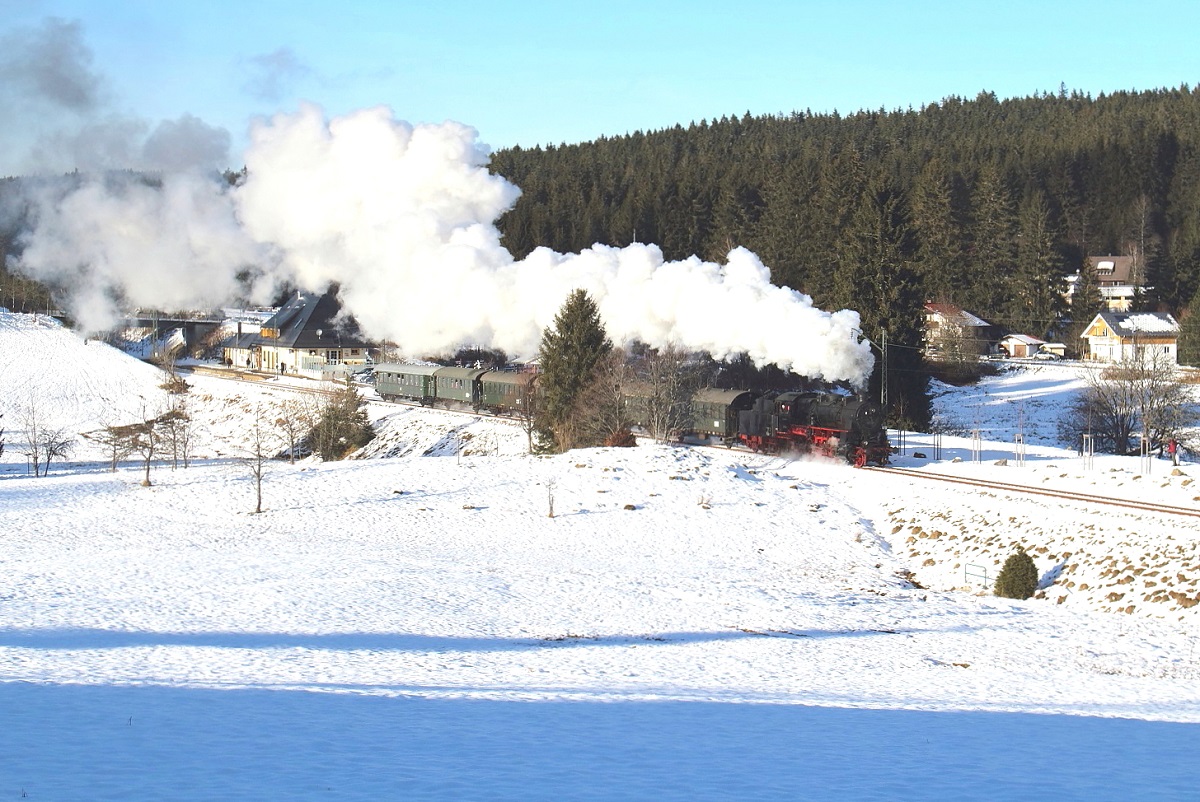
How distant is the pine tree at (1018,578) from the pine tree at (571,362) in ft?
78.7

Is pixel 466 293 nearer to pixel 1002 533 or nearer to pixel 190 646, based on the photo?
pixel 1002 533

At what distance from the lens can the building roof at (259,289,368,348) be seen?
95438 millimetres

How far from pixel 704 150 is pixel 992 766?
157302 mm

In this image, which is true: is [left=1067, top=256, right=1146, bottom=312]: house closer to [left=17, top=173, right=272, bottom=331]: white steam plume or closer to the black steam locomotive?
the black steam locomotive

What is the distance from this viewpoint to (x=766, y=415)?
149ft

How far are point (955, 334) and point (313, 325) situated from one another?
2216 inches

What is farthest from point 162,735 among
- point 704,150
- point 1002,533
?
point 704,150

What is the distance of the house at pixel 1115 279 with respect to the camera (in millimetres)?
113088

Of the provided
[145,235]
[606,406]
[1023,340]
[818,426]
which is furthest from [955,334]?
[145,235]

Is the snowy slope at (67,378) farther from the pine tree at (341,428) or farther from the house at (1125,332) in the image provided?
the house at (1125,332)

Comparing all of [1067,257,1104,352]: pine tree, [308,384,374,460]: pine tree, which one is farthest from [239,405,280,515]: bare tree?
[1067,257,1104,352]: pine tree

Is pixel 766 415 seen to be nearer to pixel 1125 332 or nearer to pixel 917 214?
pixel 1125 332

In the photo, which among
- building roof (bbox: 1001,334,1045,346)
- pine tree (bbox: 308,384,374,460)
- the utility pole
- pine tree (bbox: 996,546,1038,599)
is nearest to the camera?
pine tree (bbox: 996,546,1038,599)

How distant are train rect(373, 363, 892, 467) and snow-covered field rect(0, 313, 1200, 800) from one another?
4.73 feet
